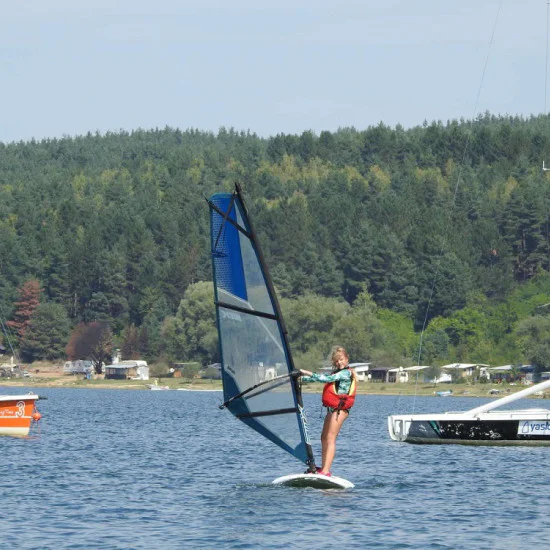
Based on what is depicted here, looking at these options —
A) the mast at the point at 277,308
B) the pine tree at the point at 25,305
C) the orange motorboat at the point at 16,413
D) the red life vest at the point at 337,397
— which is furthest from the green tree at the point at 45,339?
the red life vest at the point at 337,397

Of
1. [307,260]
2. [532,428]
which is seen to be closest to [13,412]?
[532,428]

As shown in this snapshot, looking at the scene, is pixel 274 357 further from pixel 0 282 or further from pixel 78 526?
pixel 0 282

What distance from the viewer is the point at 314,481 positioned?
23.1 m

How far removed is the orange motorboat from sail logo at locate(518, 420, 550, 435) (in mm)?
12813

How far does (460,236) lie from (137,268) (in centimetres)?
3614

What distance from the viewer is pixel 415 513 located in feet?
73.3

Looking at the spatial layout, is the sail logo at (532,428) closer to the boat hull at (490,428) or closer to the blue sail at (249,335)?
the boat hull at (490,428)

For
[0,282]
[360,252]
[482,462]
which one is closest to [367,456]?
[482,462]

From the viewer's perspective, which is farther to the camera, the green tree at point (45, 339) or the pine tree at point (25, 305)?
the pine tree at point (25, 305)

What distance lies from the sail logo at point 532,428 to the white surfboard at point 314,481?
1229 centimetres

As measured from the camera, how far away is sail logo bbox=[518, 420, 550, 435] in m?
35.2

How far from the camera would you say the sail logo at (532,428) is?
116 ft

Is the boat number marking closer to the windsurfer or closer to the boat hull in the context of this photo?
the boat hull

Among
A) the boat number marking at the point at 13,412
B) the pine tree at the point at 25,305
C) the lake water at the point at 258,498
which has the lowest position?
the lake water at the point at 258,498
